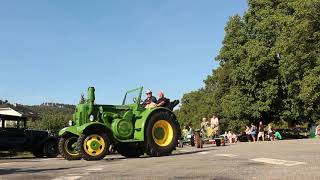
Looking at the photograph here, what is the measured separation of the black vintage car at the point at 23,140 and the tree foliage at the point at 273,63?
895 inches

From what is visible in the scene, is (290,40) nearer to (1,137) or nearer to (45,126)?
(1,137)

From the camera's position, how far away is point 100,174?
9602 millimetres

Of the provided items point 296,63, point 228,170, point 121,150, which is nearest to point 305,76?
point 296,63

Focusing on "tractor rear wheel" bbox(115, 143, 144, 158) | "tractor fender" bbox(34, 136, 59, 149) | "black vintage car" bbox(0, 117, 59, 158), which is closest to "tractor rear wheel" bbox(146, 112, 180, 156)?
"tractor rear wheel" bbox(115, 143, 144, 158)

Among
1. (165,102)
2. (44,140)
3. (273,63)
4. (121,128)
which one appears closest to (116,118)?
(121,128)

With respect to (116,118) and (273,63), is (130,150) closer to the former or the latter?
(116,118)

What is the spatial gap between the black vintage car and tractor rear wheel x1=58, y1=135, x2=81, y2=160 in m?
7.53

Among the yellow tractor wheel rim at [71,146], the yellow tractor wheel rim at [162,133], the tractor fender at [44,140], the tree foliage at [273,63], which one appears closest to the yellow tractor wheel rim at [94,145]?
the yellow tractor wheel rim at [162,133]

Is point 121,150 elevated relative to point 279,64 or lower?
lower

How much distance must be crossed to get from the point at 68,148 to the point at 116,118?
206cm

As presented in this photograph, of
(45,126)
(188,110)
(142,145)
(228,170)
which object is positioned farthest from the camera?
(188,110)

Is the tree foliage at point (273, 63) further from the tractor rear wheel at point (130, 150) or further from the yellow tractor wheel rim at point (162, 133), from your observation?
the yellow tractor wheel rim at point (162, 133)

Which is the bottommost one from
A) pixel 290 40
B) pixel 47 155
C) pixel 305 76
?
pixel 47 155

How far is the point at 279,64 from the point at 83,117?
34.5 meters
